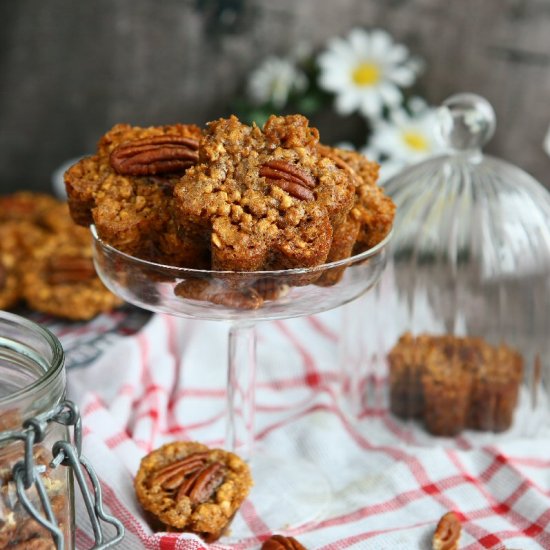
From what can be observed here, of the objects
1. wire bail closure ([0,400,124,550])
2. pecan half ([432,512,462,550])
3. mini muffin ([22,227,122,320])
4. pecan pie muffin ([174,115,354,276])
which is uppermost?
pecan pie muffin ([174,115,354,276])

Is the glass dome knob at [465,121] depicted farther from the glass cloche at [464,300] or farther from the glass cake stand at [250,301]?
the glass cake stand at [250,301]

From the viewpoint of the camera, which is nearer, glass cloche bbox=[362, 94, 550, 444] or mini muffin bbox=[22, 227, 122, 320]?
glass cloche bbox=[362, 94, 550, 444]

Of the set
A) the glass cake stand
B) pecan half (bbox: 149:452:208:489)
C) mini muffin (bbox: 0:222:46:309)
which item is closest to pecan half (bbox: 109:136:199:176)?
the glass cake stand

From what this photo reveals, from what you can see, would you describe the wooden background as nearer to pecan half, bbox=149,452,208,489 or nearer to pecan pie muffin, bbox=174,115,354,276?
pecan pie muffin, bbox=174,115,354,276

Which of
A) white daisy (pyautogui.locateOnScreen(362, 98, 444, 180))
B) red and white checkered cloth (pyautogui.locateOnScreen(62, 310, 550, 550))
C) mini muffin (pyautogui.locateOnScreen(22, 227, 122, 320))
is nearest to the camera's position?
red and white checkered cloth (pyautogui.locateOnScreen(62, 310, 550, 550))

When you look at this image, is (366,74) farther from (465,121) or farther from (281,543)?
(281,543)

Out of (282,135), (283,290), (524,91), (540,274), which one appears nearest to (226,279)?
(283,290)
